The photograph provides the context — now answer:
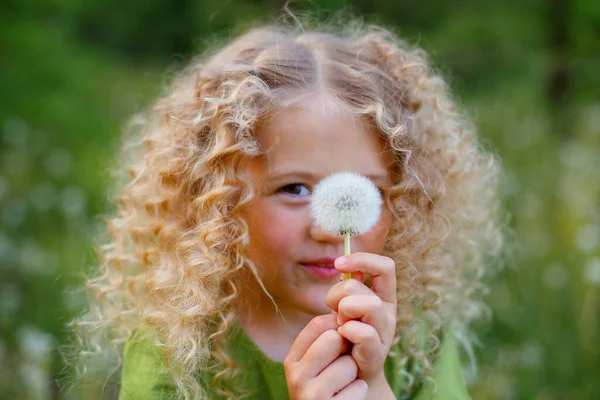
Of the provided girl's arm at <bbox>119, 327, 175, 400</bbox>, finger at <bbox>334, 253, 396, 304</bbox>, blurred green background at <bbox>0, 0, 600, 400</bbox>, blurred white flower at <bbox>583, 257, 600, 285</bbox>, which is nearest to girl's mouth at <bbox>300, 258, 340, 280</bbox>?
finger at <bbox>334, 253, 396, 304</bbox>

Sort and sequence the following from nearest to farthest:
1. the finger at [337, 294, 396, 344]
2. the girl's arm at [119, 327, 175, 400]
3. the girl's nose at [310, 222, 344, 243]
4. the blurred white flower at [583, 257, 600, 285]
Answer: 1. the finger at [337, 294, 396, 344]
2. the girl's nose at [310, 222, 344, 243]
3. the girl's arm at [119, 327, 175, 400]
4. the blurred white flower at [583, 257, 600, 285]

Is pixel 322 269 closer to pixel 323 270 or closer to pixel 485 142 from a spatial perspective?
pixel 323 270

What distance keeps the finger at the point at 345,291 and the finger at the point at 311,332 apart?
0.06 meters

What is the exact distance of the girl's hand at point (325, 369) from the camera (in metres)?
1.31

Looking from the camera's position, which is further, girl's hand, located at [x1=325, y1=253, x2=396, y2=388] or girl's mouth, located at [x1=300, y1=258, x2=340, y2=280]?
girl's mouth, located at [x1=300, y1=258, x2=340, y2=280]

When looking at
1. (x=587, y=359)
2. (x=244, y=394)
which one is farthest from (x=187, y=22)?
(x=244, y=394)

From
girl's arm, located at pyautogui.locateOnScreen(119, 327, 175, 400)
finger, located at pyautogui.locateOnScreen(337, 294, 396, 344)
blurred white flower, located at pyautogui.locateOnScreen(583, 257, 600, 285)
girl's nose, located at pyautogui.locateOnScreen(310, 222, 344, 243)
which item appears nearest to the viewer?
finger, located at pyautogui.locateOnScreen(337, 294, 396, 344)

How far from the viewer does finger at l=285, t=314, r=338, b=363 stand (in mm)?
1350

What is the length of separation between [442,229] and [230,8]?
226cm

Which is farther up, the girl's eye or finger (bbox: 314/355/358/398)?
the girl's eye

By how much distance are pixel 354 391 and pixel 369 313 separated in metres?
0.16

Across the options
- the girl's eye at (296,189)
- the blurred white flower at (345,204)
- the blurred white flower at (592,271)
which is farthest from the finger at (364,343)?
the blurred white flower at (592,271)

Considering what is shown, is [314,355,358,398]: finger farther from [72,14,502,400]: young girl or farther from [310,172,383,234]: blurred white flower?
[310,172,383,234]: blurred white flower

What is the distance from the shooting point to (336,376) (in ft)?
4.30
